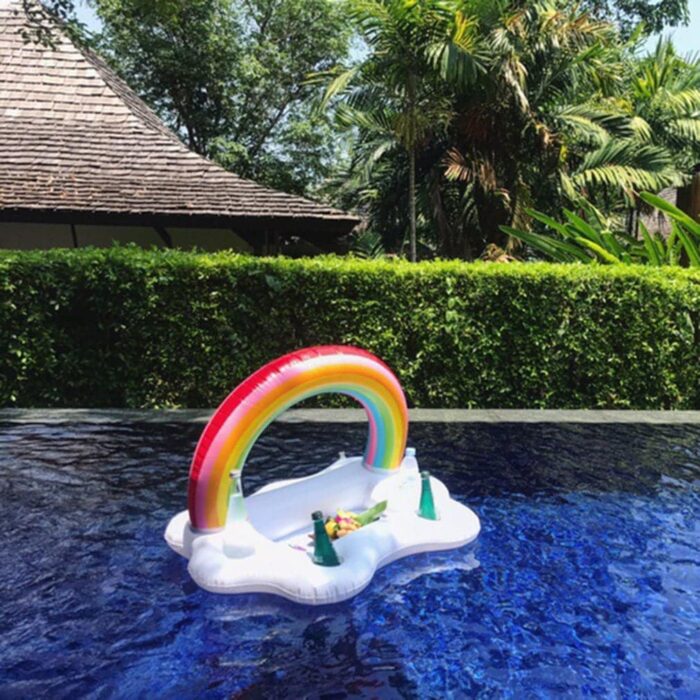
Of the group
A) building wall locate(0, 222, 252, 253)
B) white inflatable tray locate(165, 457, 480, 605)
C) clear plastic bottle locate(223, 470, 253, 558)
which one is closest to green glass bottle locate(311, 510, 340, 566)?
white inflatable tray locate(165, 457, 480, 605)

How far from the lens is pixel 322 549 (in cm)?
386

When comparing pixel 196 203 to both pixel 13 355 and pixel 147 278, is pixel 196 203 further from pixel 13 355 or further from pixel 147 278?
pixel 13 355

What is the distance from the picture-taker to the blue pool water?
3078mm

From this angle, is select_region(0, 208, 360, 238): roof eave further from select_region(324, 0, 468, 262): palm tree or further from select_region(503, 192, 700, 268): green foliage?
select_region(324, 0, 468, 262): palm tree

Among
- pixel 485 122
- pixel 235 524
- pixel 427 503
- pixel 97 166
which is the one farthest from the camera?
pixel 485 122

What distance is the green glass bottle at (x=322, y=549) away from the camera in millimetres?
3852

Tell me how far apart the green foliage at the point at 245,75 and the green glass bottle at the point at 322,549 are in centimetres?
2375

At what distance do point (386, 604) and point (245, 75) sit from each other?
26.3m

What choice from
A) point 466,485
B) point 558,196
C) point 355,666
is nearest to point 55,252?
point 466,485

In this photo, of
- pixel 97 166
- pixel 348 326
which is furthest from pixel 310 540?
pixel 97 166

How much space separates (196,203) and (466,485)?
26.1ft

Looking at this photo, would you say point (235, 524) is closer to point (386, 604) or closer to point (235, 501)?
point (235, 501)

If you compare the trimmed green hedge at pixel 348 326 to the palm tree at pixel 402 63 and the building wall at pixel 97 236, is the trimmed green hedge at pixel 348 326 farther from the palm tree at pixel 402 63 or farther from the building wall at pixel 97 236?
the palm tree at pixel 402 63

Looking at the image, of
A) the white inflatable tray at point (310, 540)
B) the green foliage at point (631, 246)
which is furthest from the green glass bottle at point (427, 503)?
the green foliage at point (631, 246)
